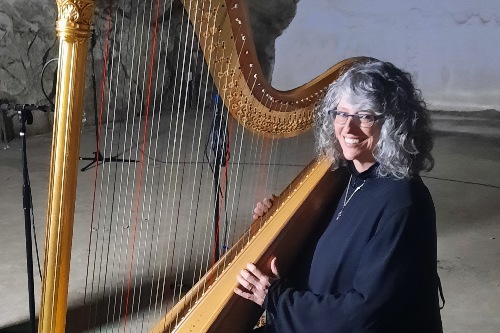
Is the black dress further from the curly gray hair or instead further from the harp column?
the harp column

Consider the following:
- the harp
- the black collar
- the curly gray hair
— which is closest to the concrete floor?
the harp

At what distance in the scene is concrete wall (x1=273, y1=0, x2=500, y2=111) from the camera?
22.6ft

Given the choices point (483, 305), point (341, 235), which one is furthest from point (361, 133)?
point (483, 305)

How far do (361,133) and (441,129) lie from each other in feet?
19.2

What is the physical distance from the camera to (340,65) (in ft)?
5.61

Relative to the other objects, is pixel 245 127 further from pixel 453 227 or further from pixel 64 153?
pixel 453 227

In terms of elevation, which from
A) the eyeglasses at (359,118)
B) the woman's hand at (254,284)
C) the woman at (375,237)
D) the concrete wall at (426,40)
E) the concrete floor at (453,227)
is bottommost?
the concrete floor at (453,227)

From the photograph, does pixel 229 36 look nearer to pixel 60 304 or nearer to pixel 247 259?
pixel 247 259

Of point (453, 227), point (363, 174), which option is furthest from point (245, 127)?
point (453, 227)

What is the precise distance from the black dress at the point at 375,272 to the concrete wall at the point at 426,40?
578 cm

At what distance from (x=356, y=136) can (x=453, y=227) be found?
2.40m

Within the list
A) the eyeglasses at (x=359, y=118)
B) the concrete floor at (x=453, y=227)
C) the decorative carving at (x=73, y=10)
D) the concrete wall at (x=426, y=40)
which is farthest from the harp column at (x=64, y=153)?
the concrete wall at (x=426, y=40)

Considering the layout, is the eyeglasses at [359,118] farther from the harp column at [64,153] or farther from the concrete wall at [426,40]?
the concrete wall at [426,40]

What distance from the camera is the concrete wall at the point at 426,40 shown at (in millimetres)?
6898
